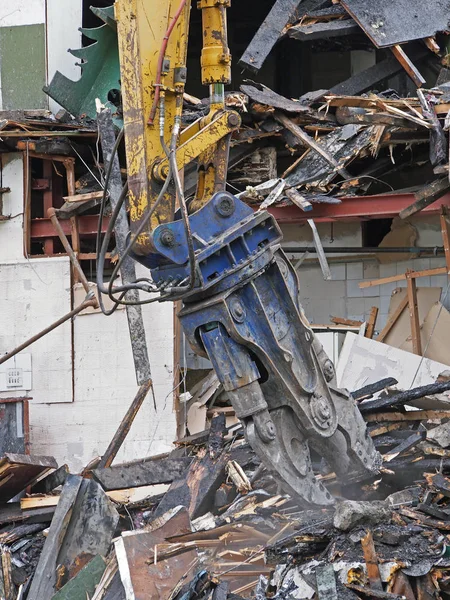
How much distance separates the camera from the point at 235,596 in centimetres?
772

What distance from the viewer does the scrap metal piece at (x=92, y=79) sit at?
1498 centimetres

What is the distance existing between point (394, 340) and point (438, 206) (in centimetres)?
241

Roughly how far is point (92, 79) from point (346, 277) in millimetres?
4460

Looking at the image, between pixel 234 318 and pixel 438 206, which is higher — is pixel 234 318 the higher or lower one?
the lower one

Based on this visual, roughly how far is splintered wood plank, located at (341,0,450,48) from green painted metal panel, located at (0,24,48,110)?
4.17 m

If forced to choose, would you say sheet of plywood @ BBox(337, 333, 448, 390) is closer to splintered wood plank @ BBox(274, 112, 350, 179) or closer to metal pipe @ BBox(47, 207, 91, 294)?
splintered wood plank @ BBox(274, 112, 350, 179)

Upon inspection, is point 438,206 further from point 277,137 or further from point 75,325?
point 75,325

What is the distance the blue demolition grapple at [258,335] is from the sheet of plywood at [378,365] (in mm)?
5499

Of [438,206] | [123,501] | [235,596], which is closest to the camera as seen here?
[235,596]

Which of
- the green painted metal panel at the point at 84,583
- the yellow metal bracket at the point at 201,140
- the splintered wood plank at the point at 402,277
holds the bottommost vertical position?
the green painted metal panel at the point at 84,583

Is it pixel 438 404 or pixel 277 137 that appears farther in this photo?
pixel 277 137

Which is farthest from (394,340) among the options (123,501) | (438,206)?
(123,501)

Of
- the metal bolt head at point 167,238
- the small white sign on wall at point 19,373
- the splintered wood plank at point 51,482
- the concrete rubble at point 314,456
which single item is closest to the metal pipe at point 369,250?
the concrete rubble at point 314,456

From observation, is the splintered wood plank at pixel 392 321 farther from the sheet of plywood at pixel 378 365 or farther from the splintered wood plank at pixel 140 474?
the splintered wood plank at pixel 140 474
